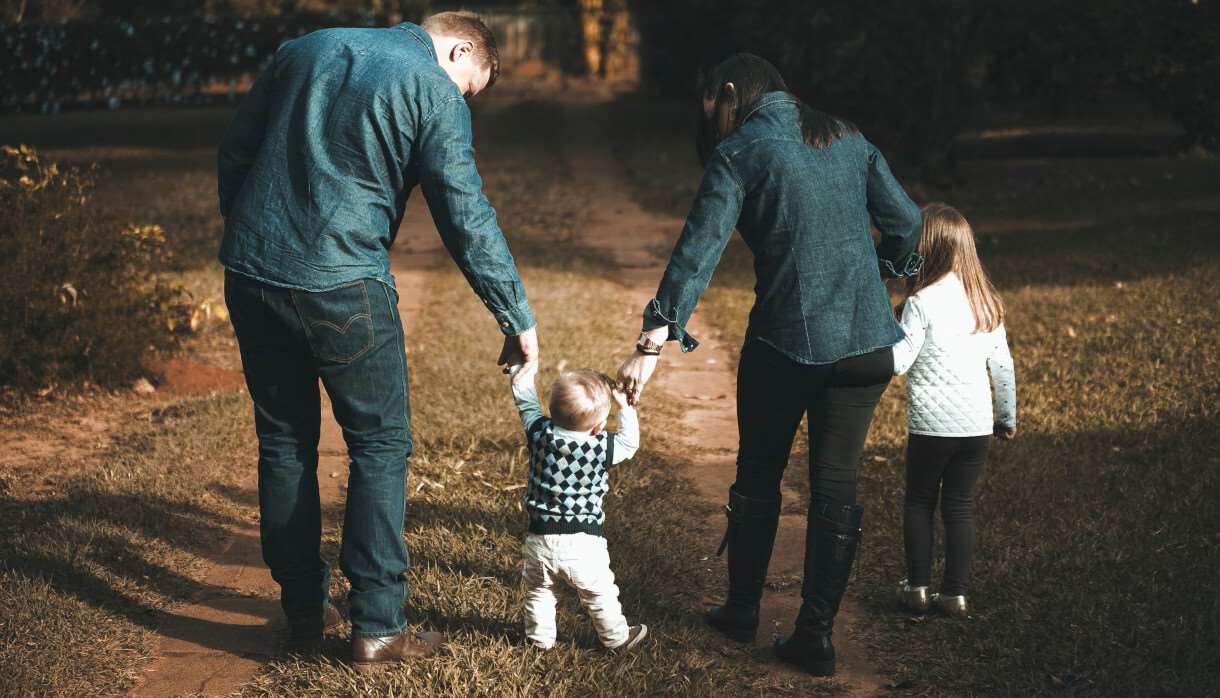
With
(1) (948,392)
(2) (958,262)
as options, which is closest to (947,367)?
(1) (948,392)

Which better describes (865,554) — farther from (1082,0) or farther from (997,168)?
(997,168)

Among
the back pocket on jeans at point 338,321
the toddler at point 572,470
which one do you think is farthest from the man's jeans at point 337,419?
the toddler at point 572,470

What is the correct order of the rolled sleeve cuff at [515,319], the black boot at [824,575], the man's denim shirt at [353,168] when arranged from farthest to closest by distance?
the black boot at [824,575]
the rolled sleeve cuff at [515,319]
the man's denim shirt at [353,168]

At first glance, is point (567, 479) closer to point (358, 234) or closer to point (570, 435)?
point (570, 435)

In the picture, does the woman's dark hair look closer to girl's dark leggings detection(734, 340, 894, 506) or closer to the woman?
the woman

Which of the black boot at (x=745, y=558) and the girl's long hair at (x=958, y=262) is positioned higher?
the girl's long hair at (x=958, y=262)

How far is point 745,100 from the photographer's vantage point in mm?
3291

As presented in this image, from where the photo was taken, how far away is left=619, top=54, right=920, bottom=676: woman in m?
3.23

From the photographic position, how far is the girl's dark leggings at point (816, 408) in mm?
3330

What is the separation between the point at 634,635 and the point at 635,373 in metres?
0.89

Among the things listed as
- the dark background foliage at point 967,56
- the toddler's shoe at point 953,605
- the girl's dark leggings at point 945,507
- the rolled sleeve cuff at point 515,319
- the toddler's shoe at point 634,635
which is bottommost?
the toddler's shoe at point 634,635

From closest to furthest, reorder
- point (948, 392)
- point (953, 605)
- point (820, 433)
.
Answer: point (820, 433)
point (948, 392)
point (953, 605)

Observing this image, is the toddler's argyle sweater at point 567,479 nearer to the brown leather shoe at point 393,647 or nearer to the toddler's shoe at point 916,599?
the brown leather shoe at point 393,647

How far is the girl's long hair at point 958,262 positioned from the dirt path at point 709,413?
3.75ft
